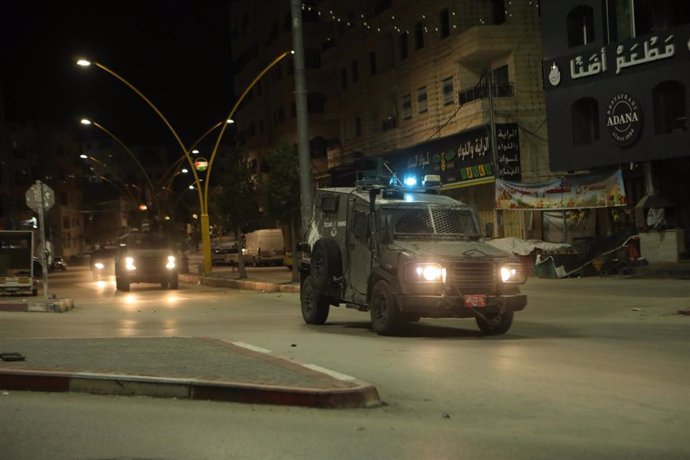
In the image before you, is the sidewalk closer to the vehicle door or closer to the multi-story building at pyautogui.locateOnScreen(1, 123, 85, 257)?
the vehicle door

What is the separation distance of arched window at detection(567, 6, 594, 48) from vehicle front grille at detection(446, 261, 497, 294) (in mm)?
21428

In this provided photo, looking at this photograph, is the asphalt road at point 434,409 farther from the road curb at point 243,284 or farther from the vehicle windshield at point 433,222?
the road curb at point 243,284

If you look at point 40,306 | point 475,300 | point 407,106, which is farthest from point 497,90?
point 475,300

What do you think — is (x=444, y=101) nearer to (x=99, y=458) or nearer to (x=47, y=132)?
(x=99, y=458)

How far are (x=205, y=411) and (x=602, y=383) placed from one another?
13.6 feet

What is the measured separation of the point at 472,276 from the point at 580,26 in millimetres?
22293

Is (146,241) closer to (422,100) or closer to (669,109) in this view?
(422,100)

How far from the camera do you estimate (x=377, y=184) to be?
15.4 m

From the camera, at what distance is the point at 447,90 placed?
130 ft

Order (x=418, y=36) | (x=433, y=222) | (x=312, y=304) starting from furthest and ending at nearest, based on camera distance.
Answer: (x=418, y=36), (x=312, y=304), (x=433, y=222)

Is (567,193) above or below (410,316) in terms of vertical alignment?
above

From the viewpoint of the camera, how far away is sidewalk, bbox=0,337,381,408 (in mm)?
7656

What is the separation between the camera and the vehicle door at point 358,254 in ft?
47.3

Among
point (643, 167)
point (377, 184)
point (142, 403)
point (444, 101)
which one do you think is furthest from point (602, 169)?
point (142, 403)
